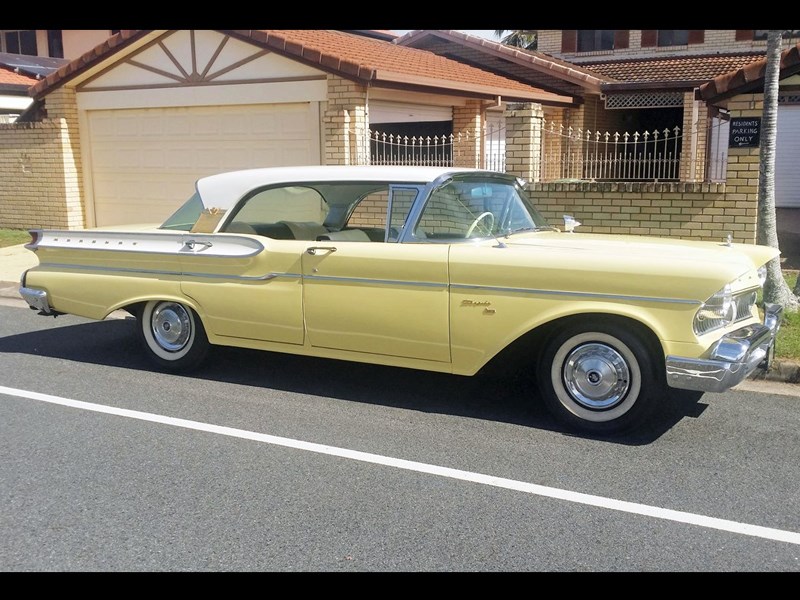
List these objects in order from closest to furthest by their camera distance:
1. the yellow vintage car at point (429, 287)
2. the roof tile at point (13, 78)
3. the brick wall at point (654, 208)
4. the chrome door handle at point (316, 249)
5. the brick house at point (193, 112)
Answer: the yellow vintage car at point (429, 287), the chrome door handle at point (316, 249), the brick wall at point (654, 208), the brick house at point (193, 112), the roof tile at point (13, 78)

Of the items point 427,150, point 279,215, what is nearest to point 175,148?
point 427,150

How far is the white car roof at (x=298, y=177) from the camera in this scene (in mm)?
5816

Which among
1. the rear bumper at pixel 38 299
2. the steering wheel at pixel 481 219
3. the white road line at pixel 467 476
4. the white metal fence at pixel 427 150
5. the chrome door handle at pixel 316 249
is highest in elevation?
the white metal fence at pixel 427 150

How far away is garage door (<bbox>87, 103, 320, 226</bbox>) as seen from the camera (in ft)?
40.1

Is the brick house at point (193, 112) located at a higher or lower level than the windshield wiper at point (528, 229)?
higher

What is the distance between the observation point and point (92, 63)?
44.2 ft

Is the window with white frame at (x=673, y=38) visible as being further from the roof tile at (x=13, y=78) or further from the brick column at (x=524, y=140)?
the roof tile at (x=13, y=78)

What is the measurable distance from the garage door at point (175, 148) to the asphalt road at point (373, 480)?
6480 mm

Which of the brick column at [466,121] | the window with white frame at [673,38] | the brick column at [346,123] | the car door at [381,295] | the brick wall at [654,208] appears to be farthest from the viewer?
the window with white frame at [673,38]

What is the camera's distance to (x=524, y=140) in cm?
1037

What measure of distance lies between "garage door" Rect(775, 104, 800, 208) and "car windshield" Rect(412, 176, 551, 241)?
50.3ft

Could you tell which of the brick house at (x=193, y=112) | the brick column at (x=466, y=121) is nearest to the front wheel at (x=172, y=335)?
the brick house at (x=193, y=112)

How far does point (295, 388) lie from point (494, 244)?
6.04 feet
